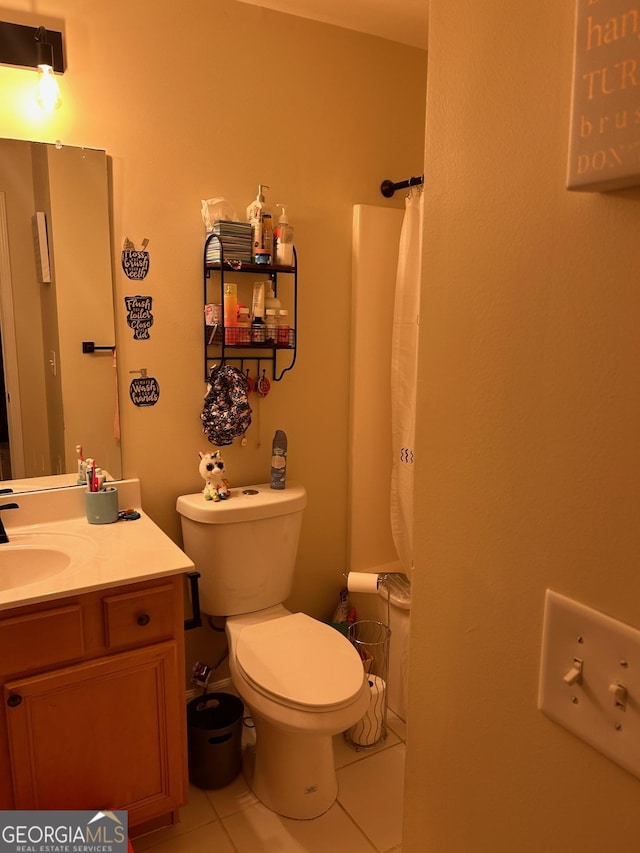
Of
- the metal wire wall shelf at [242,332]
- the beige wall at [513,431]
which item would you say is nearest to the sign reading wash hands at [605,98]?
the beige wall at [513,431]

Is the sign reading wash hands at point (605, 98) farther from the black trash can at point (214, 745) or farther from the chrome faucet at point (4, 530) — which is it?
the black trash can at point (214, 745)

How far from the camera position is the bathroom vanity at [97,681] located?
150 cm

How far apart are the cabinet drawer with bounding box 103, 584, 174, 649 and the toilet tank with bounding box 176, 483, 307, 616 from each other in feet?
1.35

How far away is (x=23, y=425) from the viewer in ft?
6.43

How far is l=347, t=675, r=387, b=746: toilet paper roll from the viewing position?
7.38ft

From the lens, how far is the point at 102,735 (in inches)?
63.7

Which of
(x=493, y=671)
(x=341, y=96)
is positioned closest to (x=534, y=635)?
(x=493, y=671)

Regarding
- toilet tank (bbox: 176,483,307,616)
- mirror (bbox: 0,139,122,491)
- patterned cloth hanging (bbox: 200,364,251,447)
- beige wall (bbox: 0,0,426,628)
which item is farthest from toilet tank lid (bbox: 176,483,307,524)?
mirror (bbox: 0,139,122,491)

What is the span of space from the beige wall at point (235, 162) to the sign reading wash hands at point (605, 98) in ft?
5.86

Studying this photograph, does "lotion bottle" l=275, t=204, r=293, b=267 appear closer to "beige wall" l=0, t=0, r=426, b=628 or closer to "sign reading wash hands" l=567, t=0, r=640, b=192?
"beige wall" l=0, t=0, r=426, b=628

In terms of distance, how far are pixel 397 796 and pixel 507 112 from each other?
2089mm

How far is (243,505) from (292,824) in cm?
98

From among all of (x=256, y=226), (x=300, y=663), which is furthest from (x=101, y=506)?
(x=256, y=226)

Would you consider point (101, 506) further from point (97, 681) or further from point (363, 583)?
point (363, 583)
